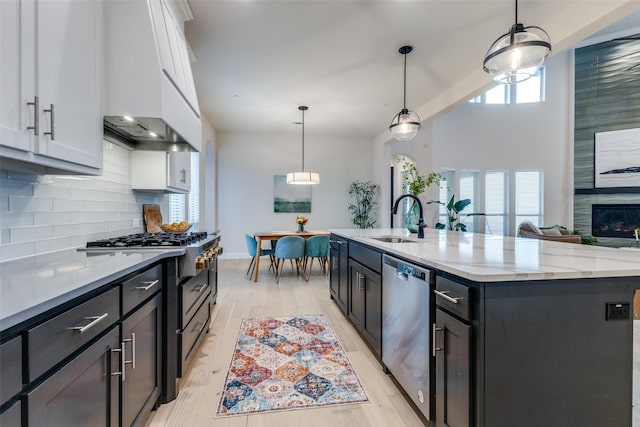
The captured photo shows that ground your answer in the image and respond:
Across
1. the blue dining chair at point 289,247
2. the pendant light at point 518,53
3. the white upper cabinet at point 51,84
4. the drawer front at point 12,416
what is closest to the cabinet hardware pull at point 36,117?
the white upper cabinet at point 51,84

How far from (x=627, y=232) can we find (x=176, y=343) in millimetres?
9120

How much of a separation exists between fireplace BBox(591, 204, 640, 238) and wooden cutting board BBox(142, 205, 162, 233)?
29.7ft

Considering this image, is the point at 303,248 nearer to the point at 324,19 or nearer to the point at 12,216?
the point at 324,19

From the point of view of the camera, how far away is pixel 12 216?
1.42m

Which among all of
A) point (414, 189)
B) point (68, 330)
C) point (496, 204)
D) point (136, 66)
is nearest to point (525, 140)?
point (496, 204)

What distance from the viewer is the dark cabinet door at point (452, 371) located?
1.23 meters

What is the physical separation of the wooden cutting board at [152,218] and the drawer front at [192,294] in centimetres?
72

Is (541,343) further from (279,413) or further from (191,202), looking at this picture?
(191,202)

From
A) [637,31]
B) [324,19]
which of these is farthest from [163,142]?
[637,31]

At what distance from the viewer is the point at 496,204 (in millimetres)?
7996

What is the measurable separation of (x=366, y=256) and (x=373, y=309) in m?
0.42

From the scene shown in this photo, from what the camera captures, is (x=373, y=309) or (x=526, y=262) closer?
(x=526, y=262)

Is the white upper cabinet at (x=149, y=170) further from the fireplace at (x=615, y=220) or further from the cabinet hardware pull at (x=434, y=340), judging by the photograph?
the fireplace at (x=615, y=220)

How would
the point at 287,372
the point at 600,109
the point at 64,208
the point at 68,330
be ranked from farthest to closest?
the point at 600,109
the point at 287,372
the point at 64,208
the point at 68,330
